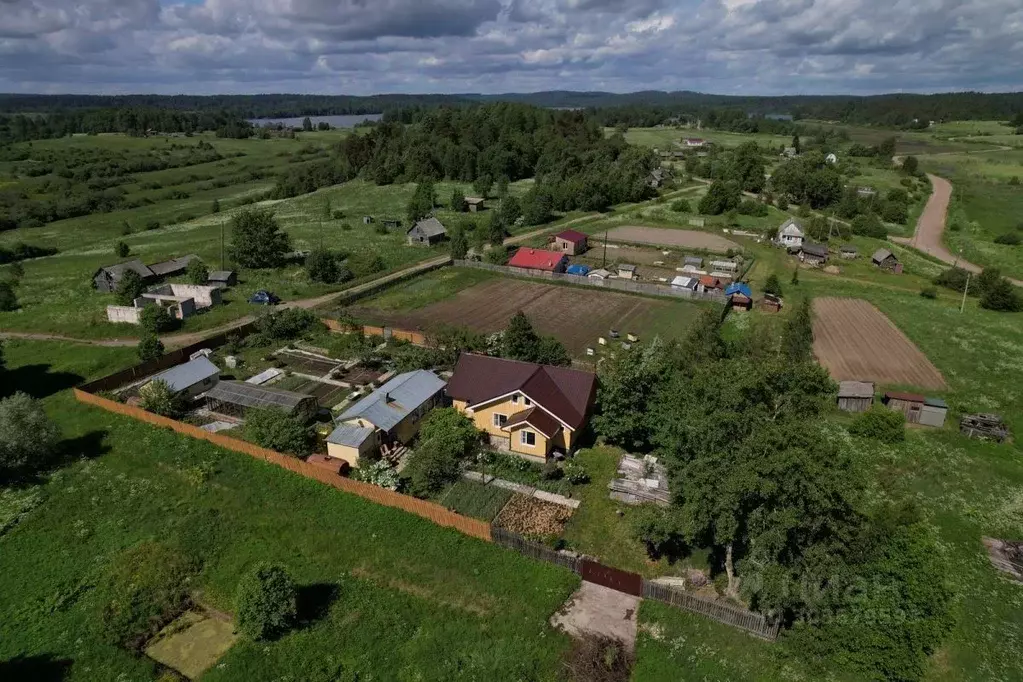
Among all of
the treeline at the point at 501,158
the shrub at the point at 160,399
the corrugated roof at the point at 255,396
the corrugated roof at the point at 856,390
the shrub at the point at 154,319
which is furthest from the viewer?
the treeline at the point at 501,158

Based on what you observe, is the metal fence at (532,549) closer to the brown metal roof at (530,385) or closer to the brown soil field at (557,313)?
the brown metal roof at (530,385)

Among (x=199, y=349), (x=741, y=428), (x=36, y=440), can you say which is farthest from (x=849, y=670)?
(x=199, y=349)

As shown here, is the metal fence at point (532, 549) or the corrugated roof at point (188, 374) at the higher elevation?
the corrugated roof at point (188, 374)

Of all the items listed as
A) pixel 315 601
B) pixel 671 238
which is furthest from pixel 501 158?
pixel 315 601

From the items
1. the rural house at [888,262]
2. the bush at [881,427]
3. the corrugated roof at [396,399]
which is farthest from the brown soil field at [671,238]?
the corrugated roof at [396,399]

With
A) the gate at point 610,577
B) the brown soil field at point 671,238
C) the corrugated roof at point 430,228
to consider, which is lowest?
the gate at point 610,577

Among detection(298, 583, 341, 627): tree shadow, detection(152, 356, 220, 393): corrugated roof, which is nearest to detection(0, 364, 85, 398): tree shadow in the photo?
detection(152, 356, 220, 393): corrugated roof

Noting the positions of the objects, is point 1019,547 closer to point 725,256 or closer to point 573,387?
point 573,387
